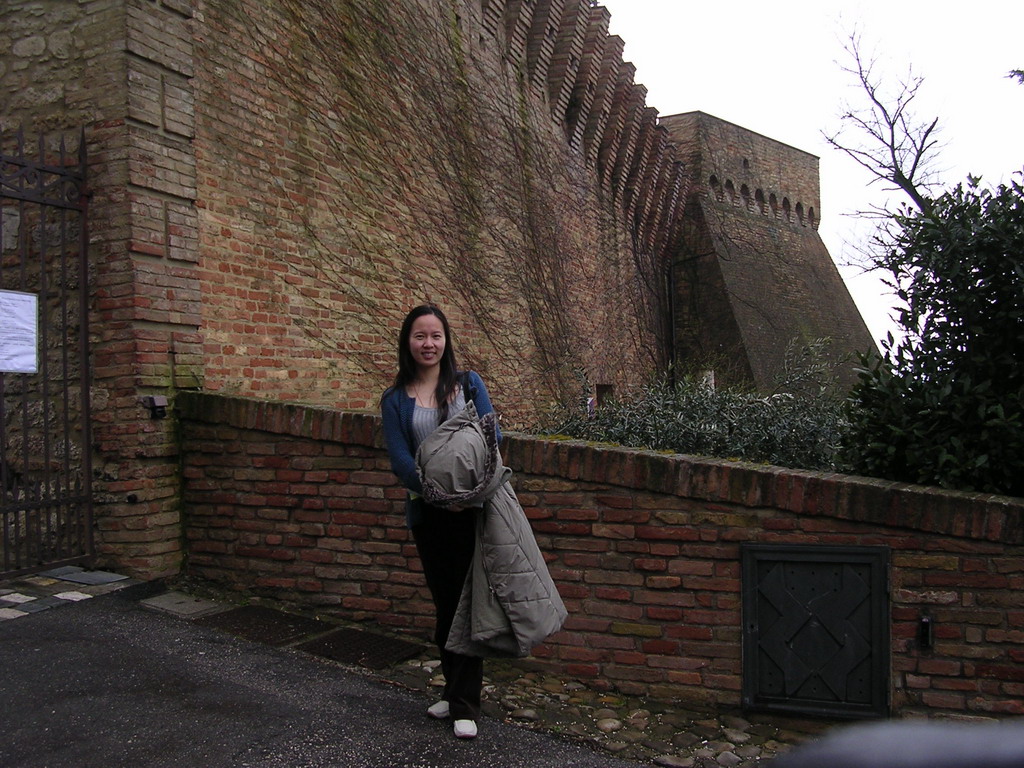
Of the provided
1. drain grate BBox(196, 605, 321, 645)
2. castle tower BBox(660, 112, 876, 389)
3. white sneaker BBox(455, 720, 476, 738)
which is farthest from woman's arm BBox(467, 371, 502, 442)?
castle tower BBox(660, 112, 876, 389)

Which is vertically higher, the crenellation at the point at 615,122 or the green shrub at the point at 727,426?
the crenellation at the point at 615,122

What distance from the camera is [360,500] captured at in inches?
184

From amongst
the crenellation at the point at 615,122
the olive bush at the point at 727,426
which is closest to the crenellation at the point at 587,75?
the crenellation at the point at 615,122

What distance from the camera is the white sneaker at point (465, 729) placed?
11.0ft

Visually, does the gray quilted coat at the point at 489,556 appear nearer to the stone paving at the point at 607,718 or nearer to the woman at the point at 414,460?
the woman at the point at 414,460

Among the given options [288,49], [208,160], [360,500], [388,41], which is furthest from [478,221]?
[360,500]

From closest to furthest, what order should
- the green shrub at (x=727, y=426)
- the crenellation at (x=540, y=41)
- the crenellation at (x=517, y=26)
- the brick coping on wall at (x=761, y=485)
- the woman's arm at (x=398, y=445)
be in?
the woman's arm at (x=398, y=445), the brick coping on wall at (x=761, y=485), the green shrub at (x=727, y=426), the crenellation at (x=517, y=26), the crenellation at (x=540, y=41)

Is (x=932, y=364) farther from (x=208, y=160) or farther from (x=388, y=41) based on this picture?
(x=388, y=41)

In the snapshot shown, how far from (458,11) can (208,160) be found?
526cm

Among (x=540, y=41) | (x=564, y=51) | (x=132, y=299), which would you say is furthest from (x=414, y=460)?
(x=564, y=51)

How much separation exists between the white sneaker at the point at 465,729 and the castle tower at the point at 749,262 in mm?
13428

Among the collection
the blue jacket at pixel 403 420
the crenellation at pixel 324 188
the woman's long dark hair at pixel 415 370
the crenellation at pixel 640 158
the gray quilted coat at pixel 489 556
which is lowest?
the gray quilted coat at pixel 489 556

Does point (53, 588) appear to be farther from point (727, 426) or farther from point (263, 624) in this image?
point (727, 426)

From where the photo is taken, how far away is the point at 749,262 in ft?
62.9
